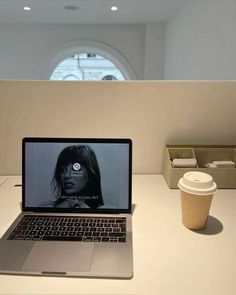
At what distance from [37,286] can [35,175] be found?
31 cm

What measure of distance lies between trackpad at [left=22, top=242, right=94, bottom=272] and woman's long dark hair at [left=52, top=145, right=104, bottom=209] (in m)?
0.16

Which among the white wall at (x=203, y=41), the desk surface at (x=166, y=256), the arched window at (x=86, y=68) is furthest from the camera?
the arched window at (x=86, y=68)

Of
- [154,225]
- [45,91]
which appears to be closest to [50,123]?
[45,91]

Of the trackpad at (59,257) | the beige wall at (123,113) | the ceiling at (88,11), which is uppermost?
the ceiling at (88,11)

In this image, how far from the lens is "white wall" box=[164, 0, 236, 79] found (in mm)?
2067

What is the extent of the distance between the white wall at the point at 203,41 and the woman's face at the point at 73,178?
157cm

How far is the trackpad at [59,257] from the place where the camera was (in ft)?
1.80

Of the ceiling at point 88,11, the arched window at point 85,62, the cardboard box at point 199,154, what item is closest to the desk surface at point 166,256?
the cardboard box at point 199,154

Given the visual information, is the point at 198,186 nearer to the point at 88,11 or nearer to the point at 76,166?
the point at 76,166

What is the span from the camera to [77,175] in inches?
30.2

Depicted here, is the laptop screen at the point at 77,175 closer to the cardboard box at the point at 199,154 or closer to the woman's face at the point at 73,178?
the woman's face at the point at 73,178

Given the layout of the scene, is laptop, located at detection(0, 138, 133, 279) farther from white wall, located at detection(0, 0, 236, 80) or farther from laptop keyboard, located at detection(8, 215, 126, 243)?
white wall, located at detection(0, 0, 236, 80)

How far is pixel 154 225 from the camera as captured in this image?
0.71 metres

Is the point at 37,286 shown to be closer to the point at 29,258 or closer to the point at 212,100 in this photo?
the point at 29,258
